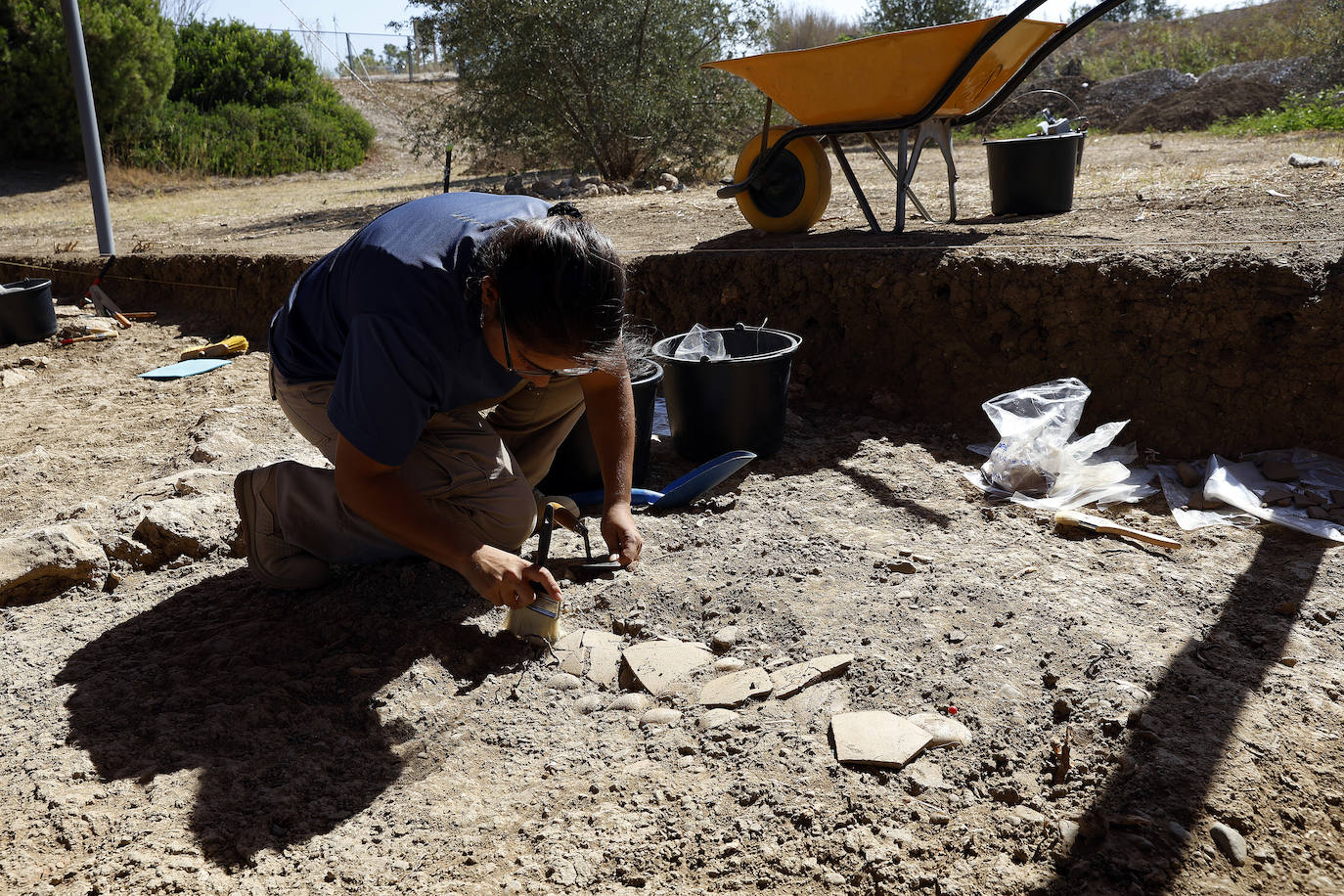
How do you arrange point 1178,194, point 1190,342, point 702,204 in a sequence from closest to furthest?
point 1190,342
point 1178,194
point 702,204

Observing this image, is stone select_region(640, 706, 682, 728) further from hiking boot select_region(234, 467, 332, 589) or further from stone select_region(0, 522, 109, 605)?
stone select_region(0, 522, 109, 605)

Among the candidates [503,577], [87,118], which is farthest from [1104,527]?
[87,118]

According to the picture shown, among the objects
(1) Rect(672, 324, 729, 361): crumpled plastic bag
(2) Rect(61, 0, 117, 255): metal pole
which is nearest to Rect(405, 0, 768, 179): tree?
(2) Rect(61, 0, 117, 255): metal pole

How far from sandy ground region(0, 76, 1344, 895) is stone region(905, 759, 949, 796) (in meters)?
0.01

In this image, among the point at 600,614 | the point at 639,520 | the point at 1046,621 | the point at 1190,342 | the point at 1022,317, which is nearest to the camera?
the point at 1046,621

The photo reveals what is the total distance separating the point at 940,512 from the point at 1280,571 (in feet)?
3.19

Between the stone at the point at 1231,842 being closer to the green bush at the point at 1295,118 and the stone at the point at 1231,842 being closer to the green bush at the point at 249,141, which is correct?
the green bush at the point at 1295,118

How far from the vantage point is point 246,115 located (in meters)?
16.5

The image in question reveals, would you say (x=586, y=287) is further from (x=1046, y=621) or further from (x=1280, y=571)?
(x=1280, y=571)

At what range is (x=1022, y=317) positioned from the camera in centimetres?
381

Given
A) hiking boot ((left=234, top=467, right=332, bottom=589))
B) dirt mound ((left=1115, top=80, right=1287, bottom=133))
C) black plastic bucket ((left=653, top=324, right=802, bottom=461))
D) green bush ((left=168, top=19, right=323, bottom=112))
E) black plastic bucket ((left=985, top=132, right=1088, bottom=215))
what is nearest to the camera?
hiking boot ((left=234, top=467, right=332, bottom=589))

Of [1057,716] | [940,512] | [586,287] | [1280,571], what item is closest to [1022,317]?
[940,512]

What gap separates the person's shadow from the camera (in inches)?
76.0

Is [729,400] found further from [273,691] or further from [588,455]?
[273,691]
